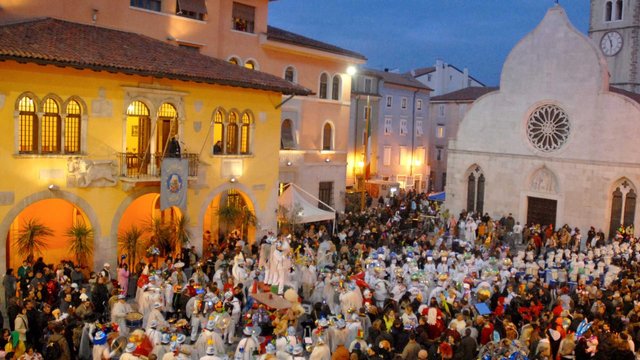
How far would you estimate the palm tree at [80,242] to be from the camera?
2191 centimetres

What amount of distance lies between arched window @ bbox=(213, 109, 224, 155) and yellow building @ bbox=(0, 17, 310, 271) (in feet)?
0.23

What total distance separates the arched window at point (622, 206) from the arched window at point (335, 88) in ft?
54.3

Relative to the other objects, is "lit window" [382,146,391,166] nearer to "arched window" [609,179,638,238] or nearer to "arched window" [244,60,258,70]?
"arched window" [609,179,638,238]

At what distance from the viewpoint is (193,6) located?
3027 centimetres

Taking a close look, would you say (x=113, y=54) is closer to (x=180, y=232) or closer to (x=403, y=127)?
(x=180, y=232)

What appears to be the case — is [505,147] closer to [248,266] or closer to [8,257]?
[248,266]

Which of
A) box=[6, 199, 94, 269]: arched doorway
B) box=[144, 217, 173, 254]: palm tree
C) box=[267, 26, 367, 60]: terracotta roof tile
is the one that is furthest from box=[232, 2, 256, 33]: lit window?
box=[6, 199, 94, 269]: arched doorway

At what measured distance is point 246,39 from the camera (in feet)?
108

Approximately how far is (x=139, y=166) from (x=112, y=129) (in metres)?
1.77

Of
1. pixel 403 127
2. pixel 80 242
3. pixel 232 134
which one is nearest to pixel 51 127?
pixel 80 242

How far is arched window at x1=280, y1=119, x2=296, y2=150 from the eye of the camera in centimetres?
3459

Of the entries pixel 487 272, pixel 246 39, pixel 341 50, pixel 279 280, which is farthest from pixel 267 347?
pixel 341 50

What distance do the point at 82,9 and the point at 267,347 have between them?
18.4 metres

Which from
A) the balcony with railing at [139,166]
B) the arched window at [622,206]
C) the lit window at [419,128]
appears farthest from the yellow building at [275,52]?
the lit window at [419,128]
